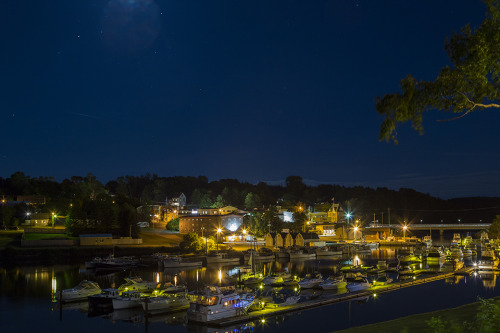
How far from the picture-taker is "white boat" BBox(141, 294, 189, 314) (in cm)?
3588

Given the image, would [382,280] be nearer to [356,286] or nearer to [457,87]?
[356,286]

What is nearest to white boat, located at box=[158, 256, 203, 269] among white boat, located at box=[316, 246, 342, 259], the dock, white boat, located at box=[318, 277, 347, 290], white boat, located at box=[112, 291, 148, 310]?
white boat, located at box=[318, 277, 347, 290]

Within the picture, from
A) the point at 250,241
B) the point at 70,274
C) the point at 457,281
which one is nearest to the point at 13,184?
the point at 250,241

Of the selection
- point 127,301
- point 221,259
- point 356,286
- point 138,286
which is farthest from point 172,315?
point 221,259

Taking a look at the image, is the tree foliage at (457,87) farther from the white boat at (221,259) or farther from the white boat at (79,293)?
the white boat at (221,259)

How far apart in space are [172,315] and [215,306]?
584 centimetres

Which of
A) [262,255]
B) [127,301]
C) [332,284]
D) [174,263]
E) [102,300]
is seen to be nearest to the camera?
[127,301]

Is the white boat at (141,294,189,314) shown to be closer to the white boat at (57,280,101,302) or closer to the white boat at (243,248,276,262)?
the white boat at (57,280,101,302)

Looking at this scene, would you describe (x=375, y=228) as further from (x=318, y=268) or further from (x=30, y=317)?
(x=30, y=317)

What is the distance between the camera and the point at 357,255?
97.4 metres

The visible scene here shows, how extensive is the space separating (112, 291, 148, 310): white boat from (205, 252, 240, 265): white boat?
34.9 meters

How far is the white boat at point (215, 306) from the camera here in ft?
104

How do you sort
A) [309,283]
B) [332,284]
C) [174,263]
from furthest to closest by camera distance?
[174,263] → [309,283] → [332,284]

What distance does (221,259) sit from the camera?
246 ft
